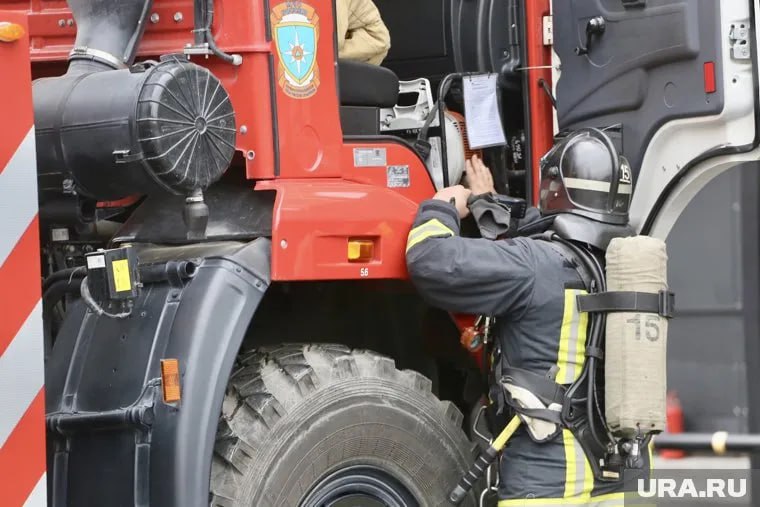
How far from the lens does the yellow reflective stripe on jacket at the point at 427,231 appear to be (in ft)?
14.2

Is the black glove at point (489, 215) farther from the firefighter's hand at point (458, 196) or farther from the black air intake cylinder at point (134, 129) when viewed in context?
the black air intake cylinder at point (134, 129)

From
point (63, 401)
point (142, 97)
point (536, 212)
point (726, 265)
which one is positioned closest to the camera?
point (142, 97)

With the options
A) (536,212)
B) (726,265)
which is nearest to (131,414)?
(536,212)

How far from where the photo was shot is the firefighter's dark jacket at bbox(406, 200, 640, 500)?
434cm

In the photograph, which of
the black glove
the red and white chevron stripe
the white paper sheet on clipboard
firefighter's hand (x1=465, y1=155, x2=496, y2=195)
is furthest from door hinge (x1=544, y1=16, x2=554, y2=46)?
the red and white chevron stripe

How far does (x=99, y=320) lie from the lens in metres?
4.10

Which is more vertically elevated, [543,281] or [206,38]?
[206,38]

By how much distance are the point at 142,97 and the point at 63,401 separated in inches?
36.7

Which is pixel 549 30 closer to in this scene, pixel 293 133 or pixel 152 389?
pixel 293 133

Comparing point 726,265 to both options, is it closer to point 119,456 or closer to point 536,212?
point 536,212

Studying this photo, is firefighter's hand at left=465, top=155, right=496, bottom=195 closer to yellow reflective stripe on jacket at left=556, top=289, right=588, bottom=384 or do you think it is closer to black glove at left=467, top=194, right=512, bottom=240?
black glove at left=467, top=194, right=512, bottom=240

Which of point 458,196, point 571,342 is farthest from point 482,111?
point 571,342

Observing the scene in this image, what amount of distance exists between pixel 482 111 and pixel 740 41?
962 millimetres

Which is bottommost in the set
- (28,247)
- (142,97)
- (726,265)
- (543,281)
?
(726,265)
